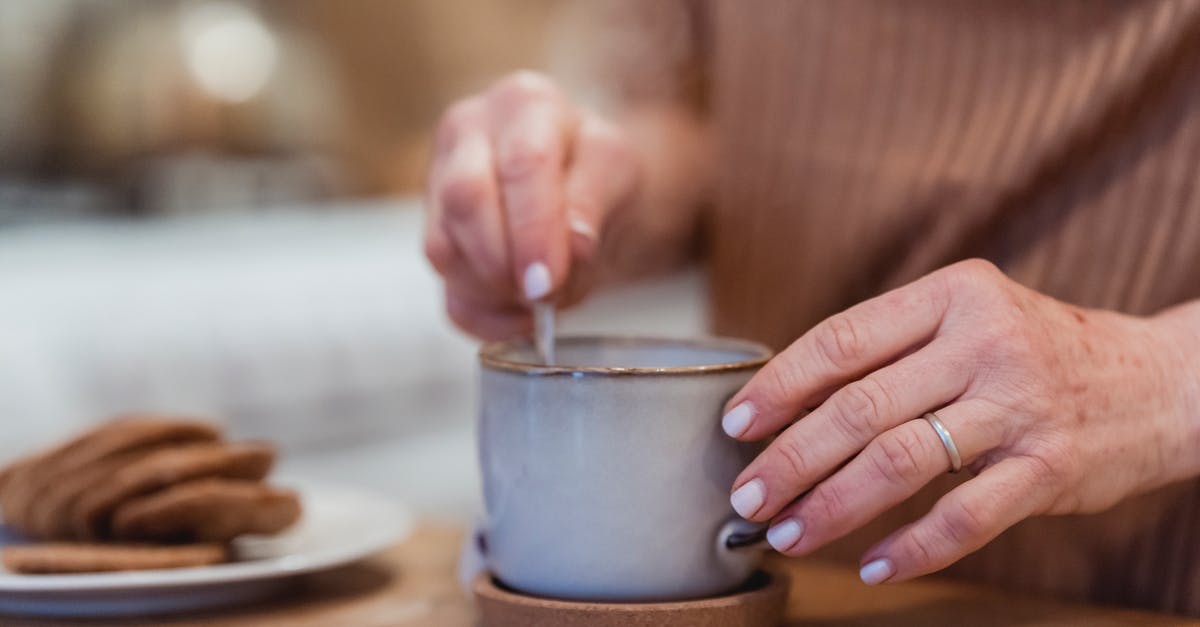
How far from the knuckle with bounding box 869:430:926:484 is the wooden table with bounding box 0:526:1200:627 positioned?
0.36 feet

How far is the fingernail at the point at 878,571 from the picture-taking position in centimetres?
48

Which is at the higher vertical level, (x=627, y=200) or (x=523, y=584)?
(x=627, y=200)

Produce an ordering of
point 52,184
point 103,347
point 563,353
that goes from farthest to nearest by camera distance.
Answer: point 52,184
point 103,347
point 563,353

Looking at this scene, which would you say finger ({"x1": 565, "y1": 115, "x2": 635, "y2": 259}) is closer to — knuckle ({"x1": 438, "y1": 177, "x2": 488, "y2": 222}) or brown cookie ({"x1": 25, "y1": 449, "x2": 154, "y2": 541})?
knuckle ({"x1": 438, "y1": 177, "x2": 488, "y2": 222})

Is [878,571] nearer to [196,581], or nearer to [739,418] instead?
[739,418]

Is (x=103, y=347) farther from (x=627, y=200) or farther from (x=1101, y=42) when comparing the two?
(x=1101, y=42)

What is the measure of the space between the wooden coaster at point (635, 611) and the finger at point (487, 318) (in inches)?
9.0

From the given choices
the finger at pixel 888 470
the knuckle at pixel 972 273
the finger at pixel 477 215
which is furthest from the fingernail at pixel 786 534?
the finger at pixel 477 215

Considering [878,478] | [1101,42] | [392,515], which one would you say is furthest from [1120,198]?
[392,515]

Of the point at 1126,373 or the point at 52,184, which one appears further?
the point at 52,184

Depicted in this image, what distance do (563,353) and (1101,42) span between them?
0.39 m

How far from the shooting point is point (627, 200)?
0.78m

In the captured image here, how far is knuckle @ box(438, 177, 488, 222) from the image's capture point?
63 centimetres

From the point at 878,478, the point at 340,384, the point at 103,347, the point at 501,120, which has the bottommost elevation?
the point at 340,384
